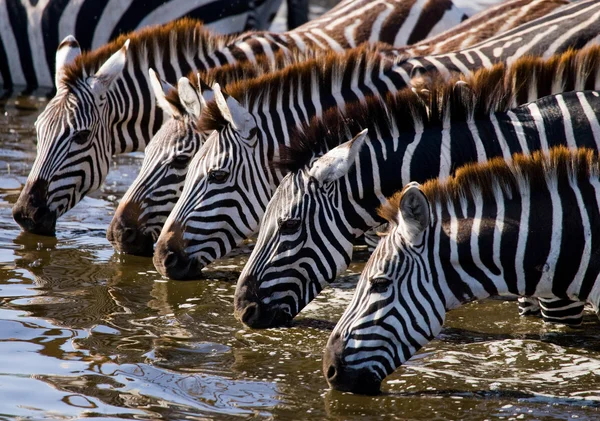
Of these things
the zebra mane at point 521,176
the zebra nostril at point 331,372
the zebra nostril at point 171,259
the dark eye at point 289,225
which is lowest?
the zebra nostril at point 331,372

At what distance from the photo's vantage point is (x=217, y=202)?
26.7 ft

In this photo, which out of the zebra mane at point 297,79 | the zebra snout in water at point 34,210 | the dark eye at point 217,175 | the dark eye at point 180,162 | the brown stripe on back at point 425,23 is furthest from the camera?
the brown stripe on back at point 425,23

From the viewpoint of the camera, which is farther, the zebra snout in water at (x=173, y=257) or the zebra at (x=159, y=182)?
the zebra at (x=159, y=182)

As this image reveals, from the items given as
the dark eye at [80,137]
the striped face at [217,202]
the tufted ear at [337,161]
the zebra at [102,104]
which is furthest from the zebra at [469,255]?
the dark eye at [80,137]

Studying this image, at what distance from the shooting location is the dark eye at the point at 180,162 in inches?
356

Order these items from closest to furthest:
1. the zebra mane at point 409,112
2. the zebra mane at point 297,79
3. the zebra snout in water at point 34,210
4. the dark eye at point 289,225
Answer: the dark eye at point 289,225 → the zebra mane at point 409,112 → the zebra mane at point 297,79 → the zebra snout in water at point 34,210

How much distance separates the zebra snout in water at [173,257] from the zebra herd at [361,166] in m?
0.01

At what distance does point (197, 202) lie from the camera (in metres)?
8.16

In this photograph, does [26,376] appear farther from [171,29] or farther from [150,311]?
[171,29]

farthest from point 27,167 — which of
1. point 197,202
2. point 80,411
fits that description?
point 80,411

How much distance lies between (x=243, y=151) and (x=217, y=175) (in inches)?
11.2

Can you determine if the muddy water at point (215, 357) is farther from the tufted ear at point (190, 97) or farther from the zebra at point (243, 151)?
the tufted ear at point (190, 97)

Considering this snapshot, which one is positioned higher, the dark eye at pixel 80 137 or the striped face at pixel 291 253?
the dark eye at pixel 80 137

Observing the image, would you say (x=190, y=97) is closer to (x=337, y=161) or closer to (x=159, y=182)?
(x=159, y=182)
